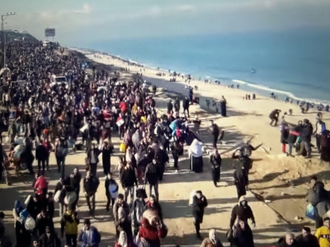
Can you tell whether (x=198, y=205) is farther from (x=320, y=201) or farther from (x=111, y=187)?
(x=320, y=201)

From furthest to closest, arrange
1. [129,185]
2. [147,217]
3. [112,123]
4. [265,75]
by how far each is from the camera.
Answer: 1. [265,75]
2. [112,123]
3. [129,185]
4. [147,217]

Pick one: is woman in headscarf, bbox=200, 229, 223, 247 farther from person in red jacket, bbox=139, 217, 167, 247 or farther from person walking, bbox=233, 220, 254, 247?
person in red jacket, bbox=139, 217, 167, 247

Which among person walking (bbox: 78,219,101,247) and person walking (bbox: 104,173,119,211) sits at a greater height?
person walking (bbox: 104,173,119,211)

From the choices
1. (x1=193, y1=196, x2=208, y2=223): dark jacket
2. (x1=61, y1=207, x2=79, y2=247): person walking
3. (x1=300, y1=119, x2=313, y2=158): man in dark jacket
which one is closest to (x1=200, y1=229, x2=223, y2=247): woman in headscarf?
(x1=193, y1=196, x2=208, y2=223): dark jacket

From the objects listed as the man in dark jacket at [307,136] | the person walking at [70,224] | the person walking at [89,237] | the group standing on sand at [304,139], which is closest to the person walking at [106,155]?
the person walking at [70,224]

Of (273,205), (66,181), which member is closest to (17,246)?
(66,181)

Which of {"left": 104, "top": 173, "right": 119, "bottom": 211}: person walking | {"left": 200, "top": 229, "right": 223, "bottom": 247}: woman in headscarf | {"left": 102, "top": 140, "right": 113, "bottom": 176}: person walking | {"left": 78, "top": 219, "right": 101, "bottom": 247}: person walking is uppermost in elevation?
{"left": 102, "top": 140, "right": 113, "bottom": 176}: person walking

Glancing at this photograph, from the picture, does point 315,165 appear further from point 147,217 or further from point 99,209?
point 147,217
